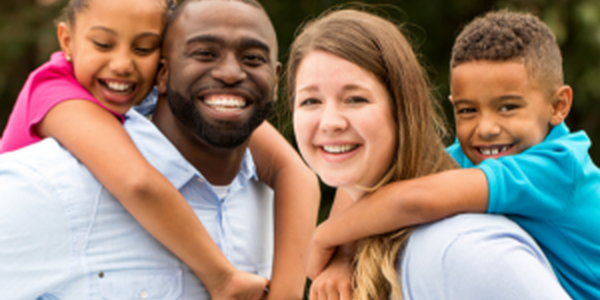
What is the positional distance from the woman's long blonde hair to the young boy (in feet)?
0.21

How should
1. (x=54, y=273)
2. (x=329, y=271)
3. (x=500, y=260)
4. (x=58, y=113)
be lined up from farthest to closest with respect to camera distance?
(x=58, y=113) → (x=54, y=273) → (x=329, y=271) → (x=500, y=260)

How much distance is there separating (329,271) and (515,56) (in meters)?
0.90

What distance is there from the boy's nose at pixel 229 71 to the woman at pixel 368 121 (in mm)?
539

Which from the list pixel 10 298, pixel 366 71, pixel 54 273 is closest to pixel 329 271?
pixel 366 71

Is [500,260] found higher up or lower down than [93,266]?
higher up

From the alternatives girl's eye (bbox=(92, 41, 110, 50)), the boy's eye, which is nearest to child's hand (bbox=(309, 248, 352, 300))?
the boy's eye

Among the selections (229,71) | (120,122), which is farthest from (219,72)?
(120,122)

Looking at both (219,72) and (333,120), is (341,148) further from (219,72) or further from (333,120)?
(219,72)

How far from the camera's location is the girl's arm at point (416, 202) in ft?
5.03

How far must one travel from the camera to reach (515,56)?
6.00 feet

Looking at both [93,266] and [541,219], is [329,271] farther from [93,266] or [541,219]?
[93,266]

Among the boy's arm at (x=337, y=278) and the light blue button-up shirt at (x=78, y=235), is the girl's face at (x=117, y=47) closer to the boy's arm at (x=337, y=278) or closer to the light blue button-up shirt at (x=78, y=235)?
the light blue button-up shirt at (x=78, y=235)

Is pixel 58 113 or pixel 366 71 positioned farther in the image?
pixel 58 113

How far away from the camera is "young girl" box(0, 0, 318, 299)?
1.99m
